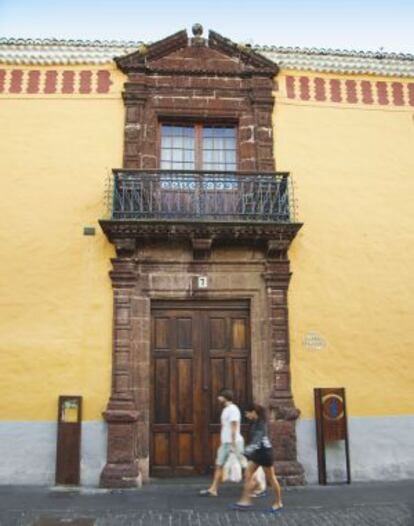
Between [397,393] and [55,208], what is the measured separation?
5.93m

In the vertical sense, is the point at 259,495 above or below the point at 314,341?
below

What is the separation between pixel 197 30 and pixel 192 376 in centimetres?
584

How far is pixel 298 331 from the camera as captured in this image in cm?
757

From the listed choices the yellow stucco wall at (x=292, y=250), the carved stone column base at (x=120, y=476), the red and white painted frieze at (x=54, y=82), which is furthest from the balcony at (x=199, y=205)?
the carved stone column base at (x=120, y=476)

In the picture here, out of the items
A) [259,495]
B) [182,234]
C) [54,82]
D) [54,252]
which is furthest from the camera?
[54,82]

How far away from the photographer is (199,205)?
25.2ft

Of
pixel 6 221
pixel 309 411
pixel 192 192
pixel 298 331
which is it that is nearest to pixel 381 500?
pixel 309 411

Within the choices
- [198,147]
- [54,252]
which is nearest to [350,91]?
[198,147]

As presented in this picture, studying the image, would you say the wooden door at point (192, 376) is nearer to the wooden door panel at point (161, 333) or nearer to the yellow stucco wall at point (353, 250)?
the wooden door panel at point (161, 333)

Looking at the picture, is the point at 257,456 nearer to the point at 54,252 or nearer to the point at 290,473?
the point at 290,473

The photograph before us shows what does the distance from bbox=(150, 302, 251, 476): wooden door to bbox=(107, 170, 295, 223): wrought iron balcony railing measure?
142 centimetres

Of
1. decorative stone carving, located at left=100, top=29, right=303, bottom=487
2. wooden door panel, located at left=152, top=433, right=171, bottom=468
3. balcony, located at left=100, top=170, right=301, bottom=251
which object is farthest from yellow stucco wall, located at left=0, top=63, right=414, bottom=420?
wooden door panel, located at left=152, top=433, right=171, bottom=468

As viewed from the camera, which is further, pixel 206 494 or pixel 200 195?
pixel 200 195

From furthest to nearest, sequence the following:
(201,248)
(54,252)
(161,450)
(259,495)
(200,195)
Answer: (200,195) < (54,252) < (201,248) < (161,450) < (259,495)
